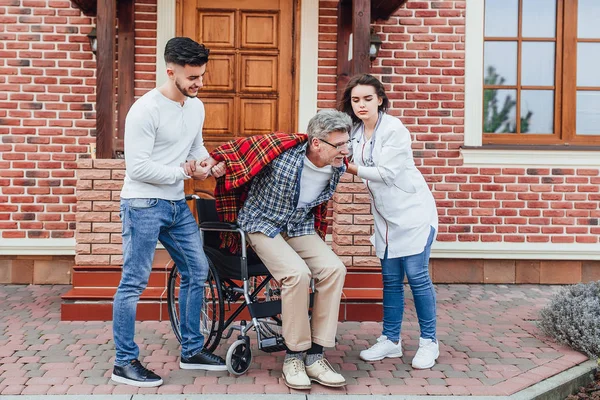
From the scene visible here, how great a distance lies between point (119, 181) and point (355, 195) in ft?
6.10

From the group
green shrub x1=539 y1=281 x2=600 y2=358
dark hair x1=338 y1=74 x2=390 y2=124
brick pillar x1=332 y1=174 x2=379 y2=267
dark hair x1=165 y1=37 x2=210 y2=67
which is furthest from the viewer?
brick pillar x1=332 y1=174 x2=379 y2=267

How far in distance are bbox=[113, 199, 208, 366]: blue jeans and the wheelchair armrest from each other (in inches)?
6.3

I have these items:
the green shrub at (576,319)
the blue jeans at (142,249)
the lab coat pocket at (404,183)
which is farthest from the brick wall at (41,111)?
the green shrub at (576,319)

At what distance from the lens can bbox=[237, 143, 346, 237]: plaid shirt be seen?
371cm

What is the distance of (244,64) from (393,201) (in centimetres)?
317

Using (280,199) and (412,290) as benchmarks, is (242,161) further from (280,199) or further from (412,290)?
(412,290)

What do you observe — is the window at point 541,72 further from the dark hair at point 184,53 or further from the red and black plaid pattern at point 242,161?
the dark hair at point 184,53

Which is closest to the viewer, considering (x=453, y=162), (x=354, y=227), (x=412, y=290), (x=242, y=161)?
(x=242, y=161)

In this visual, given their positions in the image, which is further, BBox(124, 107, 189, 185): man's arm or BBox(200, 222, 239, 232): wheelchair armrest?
BBox(200, 222, 239, 232): wheelchair armrest

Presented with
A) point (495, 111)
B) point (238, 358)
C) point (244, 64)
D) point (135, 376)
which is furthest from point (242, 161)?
point (495, 111)

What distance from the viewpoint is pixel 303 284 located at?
364 cm

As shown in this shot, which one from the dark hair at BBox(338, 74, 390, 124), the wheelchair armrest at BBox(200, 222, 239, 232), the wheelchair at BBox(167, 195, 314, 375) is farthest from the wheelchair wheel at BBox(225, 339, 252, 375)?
the dark hair at BBox(338, 74, 390, 124)

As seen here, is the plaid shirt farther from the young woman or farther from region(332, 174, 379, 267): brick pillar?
region(332, 174, 379, 267): brick pillar

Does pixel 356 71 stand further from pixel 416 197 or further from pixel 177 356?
pixel 177 356
